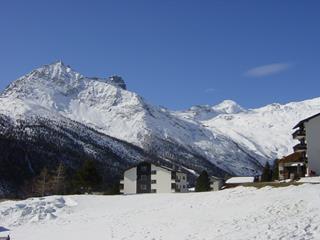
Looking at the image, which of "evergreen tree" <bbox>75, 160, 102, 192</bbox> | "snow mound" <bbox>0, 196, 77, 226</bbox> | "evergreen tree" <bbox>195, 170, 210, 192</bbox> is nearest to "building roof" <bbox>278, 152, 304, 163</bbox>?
"evergreen tree" <bbox>75, 160, 102, 192</bbox>

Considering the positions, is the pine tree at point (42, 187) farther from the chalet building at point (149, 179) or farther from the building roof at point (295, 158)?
the building roof at point (295, 158)

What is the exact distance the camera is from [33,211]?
162 ft

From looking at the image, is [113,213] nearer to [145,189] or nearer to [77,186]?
[77,186]

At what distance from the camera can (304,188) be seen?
39125 millimetres

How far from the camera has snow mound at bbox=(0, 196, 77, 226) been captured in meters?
47.0

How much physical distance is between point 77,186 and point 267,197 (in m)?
61.0

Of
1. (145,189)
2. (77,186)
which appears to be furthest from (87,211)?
(145,189)

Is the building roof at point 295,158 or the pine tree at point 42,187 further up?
the building roof at point 295,158

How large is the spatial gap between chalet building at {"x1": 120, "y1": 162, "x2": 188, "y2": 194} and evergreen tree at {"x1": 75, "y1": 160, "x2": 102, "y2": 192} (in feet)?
146

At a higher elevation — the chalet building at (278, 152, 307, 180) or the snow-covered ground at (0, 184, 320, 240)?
the chalet building at (278, 152, 307, 180)

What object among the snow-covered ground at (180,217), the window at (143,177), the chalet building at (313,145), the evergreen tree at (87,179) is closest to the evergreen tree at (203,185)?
the window at (143,177)

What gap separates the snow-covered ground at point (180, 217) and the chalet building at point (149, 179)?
84836 millimetres

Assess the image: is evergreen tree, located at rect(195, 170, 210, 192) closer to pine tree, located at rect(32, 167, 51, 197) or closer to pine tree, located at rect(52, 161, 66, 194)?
pine tree, located at rect(52, 161, 66, 194)

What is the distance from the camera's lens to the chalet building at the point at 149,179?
139125 mm
